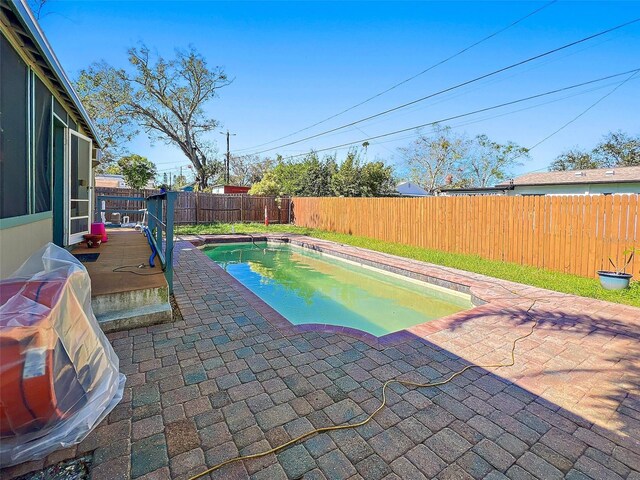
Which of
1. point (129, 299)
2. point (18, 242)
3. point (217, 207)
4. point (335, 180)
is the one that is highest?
point (335, 180)

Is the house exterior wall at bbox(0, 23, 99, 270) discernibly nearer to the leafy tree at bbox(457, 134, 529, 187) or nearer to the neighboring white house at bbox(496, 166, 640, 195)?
the neighboring white house at bbox(496, 166, 640, 195)

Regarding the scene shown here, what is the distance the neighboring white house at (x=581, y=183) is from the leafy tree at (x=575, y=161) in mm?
9986

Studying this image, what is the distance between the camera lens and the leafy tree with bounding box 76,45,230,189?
16.9 m

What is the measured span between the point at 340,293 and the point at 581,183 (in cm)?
1465

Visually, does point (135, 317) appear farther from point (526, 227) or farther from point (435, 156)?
point (435, 156)

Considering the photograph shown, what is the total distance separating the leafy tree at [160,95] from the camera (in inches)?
666

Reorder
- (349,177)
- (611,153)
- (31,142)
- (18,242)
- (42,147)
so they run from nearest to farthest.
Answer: (18,242) → (31,142) → (42,147) → (349,177) → (611,153)

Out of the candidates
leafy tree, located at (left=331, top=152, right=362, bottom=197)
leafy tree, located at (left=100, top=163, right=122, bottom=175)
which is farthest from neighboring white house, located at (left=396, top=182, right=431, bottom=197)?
leafy tree, located at (left=100, top=163, right=122, bottom=175)

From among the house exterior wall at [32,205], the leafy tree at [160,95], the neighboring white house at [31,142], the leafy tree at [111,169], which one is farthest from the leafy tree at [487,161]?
the house exterior wall at [32,205]

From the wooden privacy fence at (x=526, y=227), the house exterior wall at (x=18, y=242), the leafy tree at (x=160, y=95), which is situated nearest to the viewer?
the house exterior wall at (x=18, y=242)

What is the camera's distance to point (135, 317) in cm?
305

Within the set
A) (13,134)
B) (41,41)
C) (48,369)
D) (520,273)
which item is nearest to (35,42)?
(41,41)

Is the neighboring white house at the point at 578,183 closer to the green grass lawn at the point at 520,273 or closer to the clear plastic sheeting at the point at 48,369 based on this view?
the green grass lawn at the point at 520,273

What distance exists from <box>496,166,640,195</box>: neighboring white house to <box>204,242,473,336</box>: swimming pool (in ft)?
42.9
